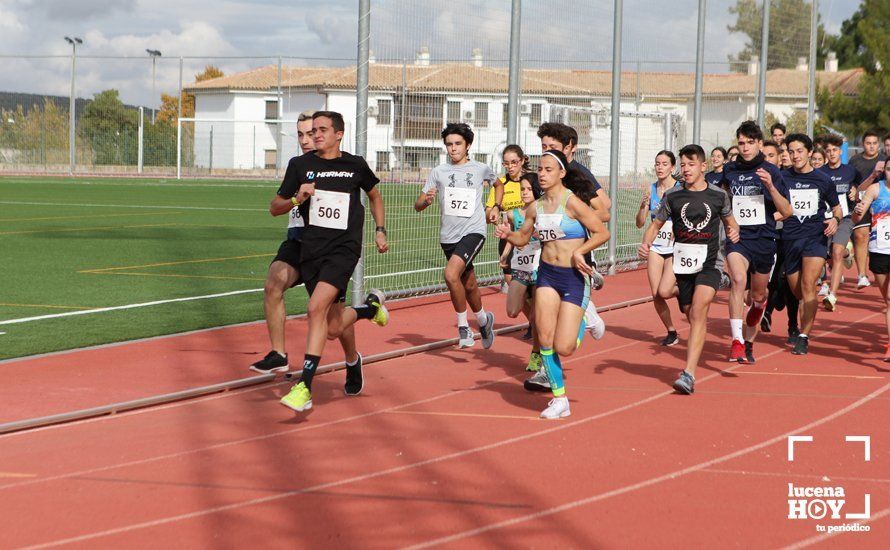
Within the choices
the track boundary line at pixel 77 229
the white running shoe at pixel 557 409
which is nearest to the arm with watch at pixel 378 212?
the white running shoe at pixel 557 409

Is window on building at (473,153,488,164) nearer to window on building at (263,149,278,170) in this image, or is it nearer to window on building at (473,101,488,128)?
window on building at (473,101,488,128)

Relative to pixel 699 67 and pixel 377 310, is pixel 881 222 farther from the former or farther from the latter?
pixel 699 67

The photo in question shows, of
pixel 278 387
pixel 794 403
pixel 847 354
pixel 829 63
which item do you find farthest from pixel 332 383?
pixel 829 63

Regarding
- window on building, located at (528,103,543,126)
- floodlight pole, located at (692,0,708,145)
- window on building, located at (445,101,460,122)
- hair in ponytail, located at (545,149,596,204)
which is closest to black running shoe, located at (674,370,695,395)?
hair in ponytail, located at (545,149,596,204)

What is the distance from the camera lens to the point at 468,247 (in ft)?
39.2

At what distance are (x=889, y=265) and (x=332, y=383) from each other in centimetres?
570

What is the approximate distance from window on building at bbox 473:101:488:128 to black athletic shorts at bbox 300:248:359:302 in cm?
783

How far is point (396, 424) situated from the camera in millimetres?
8414

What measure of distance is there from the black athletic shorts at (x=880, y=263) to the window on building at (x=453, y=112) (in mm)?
6418

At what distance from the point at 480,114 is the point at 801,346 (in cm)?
664

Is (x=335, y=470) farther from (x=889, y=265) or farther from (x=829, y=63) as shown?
(x=829, y=63)

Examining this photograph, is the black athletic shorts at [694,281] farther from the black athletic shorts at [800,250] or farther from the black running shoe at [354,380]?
the black running shoe at [354,380]

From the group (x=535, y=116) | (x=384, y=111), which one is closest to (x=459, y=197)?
(x=384, y=111)

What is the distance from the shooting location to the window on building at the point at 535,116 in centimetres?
1998
